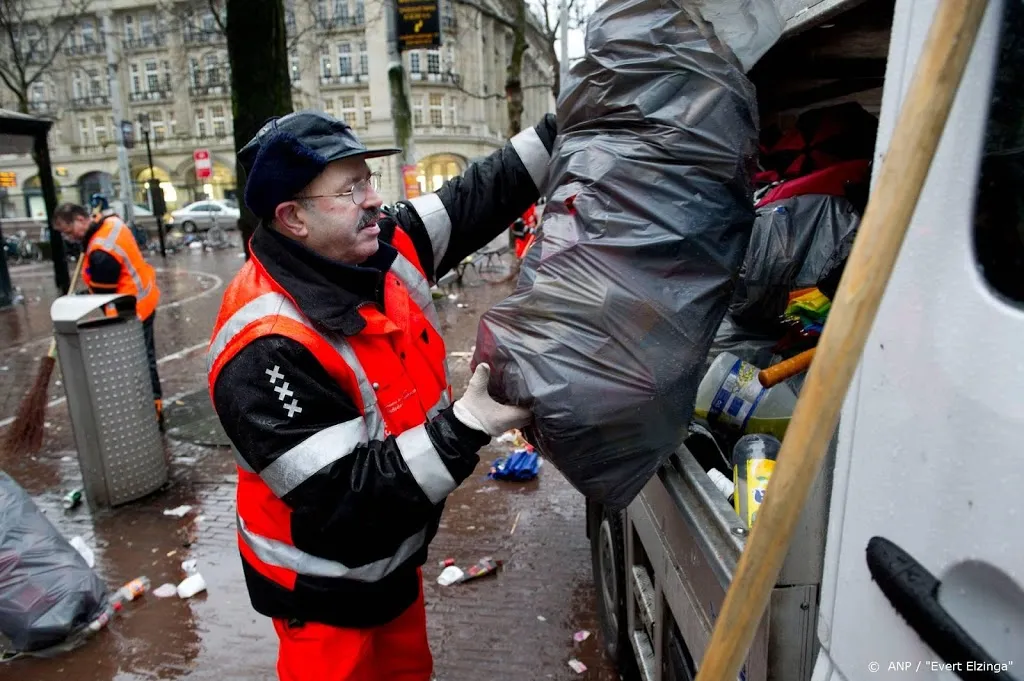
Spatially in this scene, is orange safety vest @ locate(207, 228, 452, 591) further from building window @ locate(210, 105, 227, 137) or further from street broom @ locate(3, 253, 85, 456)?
building window @ locate(210, 105, 227, 137)

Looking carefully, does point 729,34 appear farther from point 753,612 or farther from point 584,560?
point 584,560

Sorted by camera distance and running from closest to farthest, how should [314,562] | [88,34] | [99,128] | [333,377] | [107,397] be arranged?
[333,377]
[314,562]
[107,397]
[88,34]
[99,128]

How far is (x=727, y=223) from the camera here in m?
1.57

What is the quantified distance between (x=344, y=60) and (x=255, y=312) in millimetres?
52987

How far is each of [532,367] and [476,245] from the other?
113 centimetres

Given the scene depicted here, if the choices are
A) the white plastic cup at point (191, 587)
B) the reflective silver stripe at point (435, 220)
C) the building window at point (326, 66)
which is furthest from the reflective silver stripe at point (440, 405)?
the building window at point (326, 66)

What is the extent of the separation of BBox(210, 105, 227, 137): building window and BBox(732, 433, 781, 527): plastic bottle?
53.7 meters

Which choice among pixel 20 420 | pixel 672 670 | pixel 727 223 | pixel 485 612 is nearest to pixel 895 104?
pixel 727 223

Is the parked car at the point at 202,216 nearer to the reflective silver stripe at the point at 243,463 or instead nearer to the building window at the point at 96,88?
the building window at the point at 96,88

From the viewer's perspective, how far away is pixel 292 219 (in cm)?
186

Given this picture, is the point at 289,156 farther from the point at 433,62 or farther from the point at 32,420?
the point at 433,62

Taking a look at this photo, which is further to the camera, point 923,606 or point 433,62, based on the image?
point 433,62

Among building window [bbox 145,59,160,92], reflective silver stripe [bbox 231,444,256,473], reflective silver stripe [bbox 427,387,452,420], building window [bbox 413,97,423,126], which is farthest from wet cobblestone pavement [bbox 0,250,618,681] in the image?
building window [bbox 145,59,160,92]

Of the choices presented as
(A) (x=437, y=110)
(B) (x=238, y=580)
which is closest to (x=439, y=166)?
(A) (x=437, y=110)
